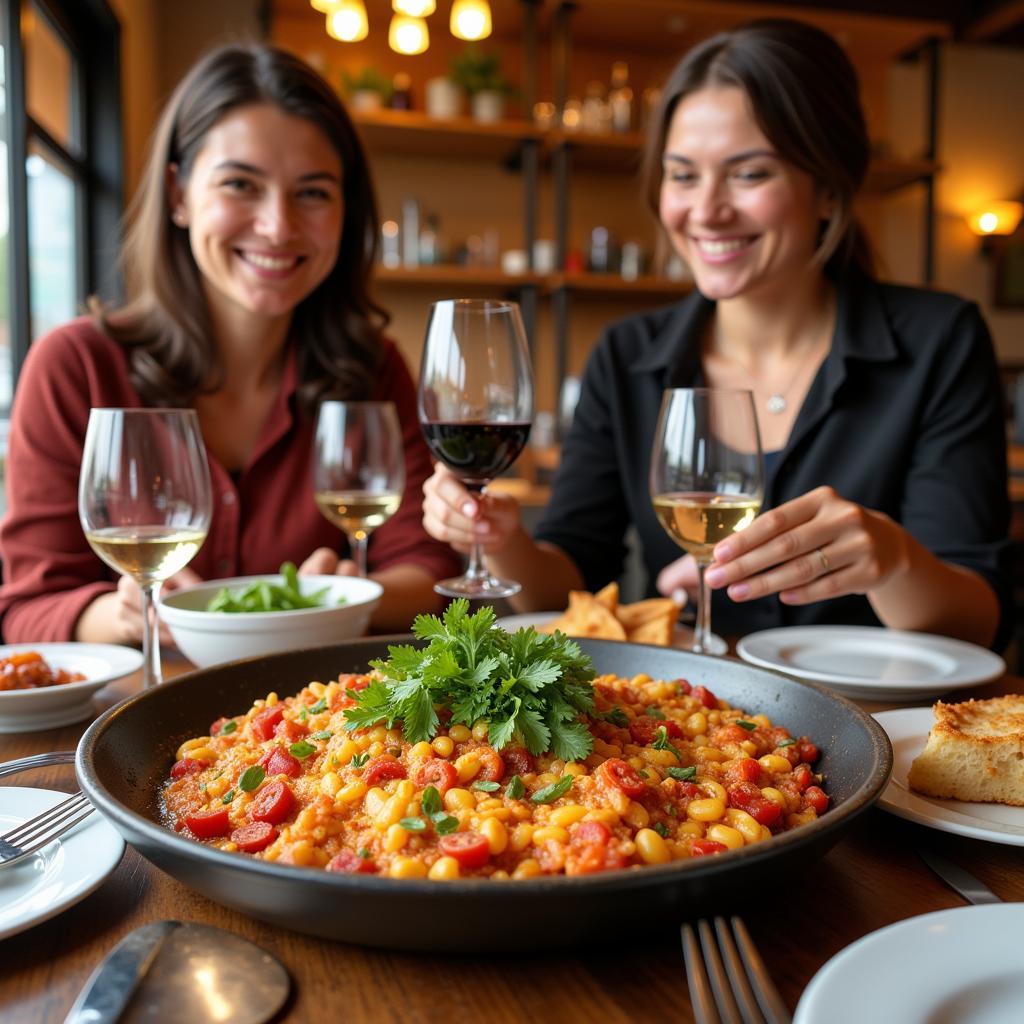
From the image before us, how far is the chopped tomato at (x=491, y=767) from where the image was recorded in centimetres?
81

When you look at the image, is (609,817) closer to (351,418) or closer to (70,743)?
(70,743)

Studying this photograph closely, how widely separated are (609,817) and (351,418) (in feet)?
3.74

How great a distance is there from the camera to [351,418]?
1733 mm

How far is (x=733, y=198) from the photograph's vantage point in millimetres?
2113

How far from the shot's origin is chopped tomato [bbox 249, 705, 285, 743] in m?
0.94

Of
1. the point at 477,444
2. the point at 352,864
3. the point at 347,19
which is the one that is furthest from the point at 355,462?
the point at 347,19

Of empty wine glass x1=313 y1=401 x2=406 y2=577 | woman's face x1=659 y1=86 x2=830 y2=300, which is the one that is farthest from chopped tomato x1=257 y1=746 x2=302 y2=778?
woman's face x1=659 y1=86 x2=830 y2=300

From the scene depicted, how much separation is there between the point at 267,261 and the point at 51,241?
2830 mm

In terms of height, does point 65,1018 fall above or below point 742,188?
below

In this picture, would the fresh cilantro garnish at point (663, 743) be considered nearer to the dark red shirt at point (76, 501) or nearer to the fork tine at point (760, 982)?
the fork tine at point (760, 982)

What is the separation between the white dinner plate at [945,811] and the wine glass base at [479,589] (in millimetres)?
527

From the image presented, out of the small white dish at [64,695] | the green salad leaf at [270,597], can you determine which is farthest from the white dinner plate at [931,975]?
the green salad leaf at [270,597]

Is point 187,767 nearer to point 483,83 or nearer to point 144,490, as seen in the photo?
point 144,490

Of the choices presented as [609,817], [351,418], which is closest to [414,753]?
[609,817]
